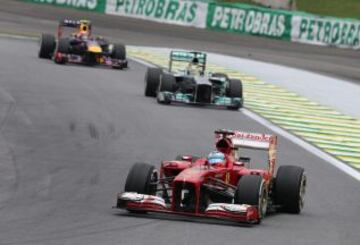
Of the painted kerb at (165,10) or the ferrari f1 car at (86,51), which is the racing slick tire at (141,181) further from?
the painted kerb at (165,10)

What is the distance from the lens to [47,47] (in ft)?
119

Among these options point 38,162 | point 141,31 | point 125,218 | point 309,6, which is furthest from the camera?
point 309,6

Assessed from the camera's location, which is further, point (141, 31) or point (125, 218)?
point (141, 31)

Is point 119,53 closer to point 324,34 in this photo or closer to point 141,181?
point 324,34

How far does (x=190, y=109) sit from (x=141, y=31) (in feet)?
83.7

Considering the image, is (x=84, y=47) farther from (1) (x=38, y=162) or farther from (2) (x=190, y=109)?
(1) (x=38, y=162)

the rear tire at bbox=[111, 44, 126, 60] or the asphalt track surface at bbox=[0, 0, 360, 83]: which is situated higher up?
the rear tire at bbox=[111, 44, 126, 60]

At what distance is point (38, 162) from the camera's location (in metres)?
17.7

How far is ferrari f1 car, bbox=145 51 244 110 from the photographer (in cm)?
2758

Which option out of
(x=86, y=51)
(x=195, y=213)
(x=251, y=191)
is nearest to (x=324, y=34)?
(x=86, y=51)


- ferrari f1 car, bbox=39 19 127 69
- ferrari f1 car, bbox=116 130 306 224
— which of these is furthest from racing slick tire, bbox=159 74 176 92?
ferrari f1 car, bbox=116 130 306 224

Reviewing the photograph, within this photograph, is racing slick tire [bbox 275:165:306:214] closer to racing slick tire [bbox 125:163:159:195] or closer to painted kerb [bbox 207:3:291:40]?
racing slick tire [bbox 125:163:159:195]

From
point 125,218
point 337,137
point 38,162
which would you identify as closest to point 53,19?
point 337,137

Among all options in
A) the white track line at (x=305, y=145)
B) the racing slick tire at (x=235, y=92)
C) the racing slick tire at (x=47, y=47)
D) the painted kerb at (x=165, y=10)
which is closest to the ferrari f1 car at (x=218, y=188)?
the white track line at (x=305, y=145)
